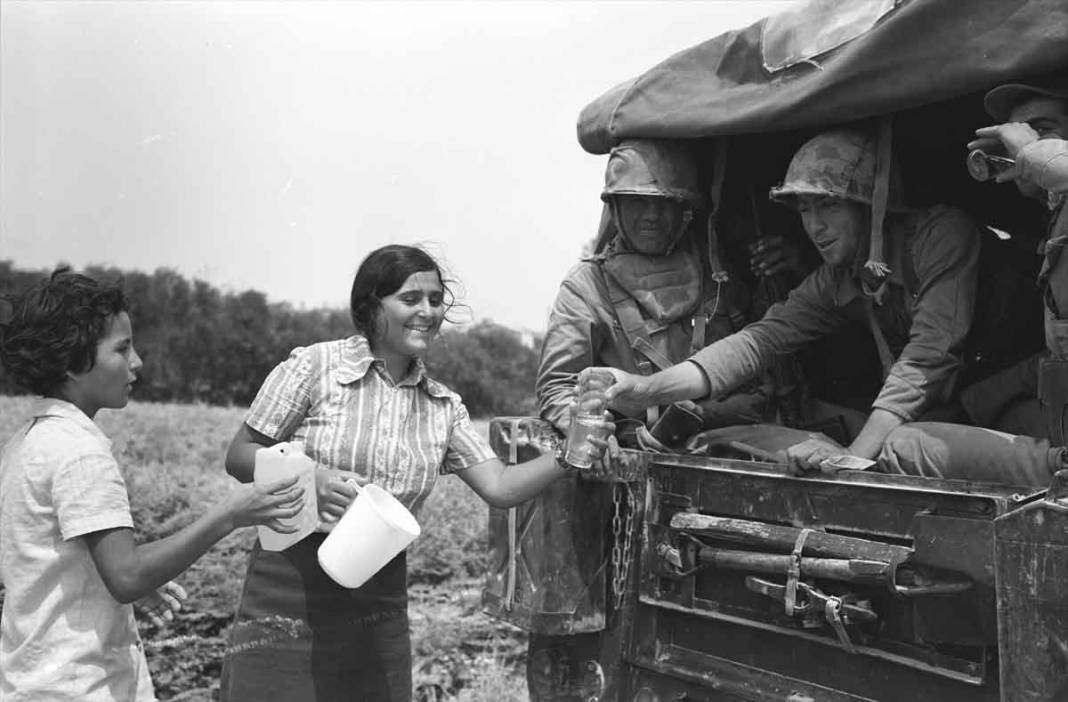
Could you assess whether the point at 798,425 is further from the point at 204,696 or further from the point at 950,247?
the point at 204,696

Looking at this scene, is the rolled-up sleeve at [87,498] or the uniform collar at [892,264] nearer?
the rolled-up sleeve at [87,498]

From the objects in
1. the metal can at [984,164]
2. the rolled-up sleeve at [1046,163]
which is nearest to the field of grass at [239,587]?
the metal can at [984,164]

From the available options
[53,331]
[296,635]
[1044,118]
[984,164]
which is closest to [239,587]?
[296,635]

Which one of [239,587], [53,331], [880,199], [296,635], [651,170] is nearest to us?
[53,331]

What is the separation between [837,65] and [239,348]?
21436mm

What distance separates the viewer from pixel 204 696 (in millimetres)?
5406

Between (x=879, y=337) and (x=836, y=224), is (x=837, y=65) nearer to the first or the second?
(x=836, y=224)

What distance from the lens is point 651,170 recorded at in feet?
13.3

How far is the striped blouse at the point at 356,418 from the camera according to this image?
304cm

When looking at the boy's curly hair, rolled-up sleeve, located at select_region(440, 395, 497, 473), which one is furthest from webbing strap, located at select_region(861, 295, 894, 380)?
the boy's curly hair

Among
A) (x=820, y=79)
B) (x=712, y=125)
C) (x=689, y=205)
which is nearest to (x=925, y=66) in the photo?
(x=820, y=79)

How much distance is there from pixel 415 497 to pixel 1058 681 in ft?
5.39

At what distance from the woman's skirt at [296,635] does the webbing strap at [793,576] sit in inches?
43.4

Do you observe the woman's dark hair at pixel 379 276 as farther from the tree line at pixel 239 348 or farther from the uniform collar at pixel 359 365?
the tree line at pixel 239 348
